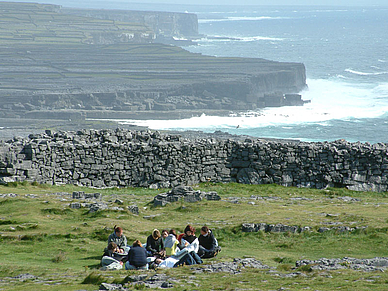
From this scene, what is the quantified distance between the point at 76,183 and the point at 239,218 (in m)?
12.6

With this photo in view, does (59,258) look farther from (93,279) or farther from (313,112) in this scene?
(313,112)

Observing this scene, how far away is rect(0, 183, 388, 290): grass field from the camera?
15.8 metres

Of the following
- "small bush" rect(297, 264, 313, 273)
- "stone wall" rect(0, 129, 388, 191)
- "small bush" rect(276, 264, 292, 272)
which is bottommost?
"small bush" rect(276, 264, 292, 272)

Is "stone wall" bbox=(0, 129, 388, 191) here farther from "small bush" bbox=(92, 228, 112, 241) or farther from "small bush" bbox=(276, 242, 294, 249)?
"small bush" bbox=(276, 242, 294, 249)

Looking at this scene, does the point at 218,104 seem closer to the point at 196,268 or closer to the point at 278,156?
the point at 278,156

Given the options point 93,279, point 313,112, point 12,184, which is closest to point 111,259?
point 93,279

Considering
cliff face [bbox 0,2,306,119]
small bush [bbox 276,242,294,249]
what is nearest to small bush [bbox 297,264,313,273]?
small bush [bbox 276,242,294,249]

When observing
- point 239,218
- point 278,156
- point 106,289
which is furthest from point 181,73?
point 106,289

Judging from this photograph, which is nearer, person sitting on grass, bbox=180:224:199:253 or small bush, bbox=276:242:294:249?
person sitting on grass, bbox=180:224:199:253

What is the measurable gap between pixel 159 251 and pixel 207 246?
1.71 metres

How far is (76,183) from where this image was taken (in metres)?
34.5

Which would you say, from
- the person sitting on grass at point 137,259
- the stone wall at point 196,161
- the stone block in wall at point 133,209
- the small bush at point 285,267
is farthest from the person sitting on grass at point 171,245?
the stone wall at point 196,161

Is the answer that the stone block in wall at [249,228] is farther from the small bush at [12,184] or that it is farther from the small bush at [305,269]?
the small bush at [12,184]

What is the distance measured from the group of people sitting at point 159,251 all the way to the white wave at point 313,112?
227 ft
